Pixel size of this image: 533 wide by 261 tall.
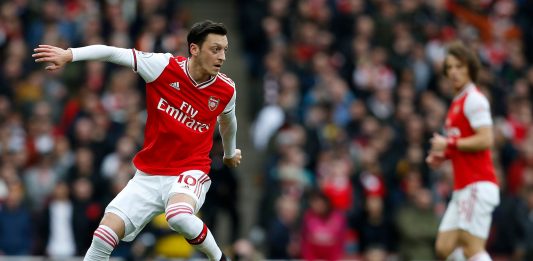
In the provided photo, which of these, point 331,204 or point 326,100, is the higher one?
point 326,100

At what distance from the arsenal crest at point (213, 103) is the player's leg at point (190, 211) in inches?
24.6

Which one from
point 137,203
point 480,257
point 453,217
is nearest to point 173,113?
point 137,203

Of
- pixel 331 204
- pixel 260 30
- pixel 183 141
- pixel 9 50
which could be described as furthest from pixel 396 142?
pixel 183 141

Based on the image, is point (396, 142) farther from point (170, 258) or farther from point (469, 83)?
point (469, 83)

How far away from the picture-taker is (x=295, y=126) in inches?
685

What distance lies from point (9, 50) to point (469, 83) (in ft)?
32.4

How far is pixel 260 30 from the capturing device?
20250 millimetres

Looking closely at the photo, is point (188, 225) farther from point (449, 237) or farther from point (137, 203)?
point (449, 237)

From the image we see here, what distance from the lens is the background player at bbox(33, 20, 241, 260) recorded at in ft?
31.9

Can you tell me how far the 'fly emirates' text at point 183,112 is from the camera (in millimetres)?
9883

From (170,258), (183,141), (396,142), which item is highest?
(183,141)

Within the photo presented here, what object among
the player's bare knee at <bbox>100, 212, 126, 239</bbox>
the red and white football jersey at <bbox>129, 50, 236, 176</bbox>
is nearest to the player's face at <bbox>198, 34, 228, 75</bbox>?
the red and white football jersey at <bbox>129, 50, 236, 176</bbox>

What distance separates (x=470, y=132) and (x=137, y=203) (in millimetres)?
3559

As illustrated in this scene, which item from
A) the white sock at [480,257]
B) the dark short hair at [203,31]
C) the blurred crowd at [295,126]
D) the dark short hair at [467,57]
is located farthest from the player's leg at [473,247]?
the blurred crowd at [295,126]
